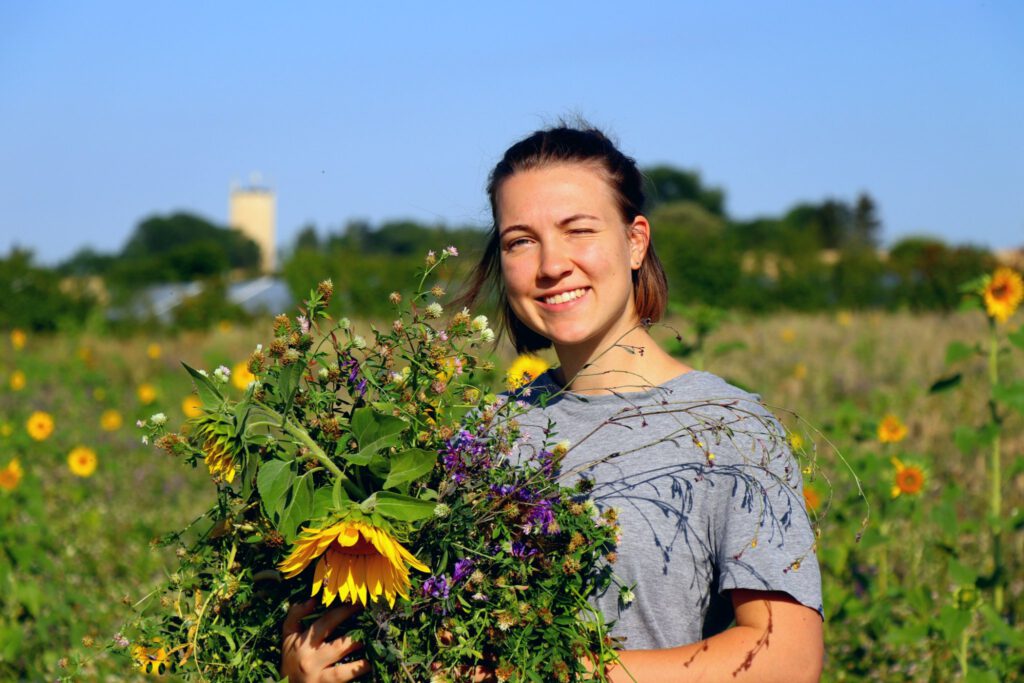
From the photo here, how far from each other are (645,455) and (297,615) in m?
0.68

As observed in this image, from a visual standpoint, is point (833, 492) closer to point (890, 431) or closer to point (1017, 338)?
point (1017, 338)

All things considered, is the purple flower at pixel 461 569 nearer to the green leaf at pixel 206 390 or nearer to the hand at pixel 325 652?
the hand at pixel 325 652

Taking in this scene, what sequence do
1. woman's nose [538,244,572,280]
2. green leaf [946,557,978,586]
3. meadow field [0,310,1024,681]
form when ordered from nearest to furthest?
woman's nose [538,244,572,280] → green leaf [946,557,978,586] → meadow field [0,310,1024,681]

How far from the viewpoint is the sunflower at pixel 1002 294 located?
372cm

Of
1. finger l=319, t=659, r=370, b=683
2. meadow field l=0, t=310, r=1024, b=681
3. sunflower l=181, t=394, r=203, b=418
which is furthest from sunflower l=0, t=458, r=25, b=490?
finger l=319, t=659, r=370, b=683

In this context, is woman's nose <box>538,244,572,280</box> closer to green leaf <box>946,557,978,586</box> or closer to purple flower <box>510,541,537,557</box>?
purple flower <box>510,541,537,557</box>

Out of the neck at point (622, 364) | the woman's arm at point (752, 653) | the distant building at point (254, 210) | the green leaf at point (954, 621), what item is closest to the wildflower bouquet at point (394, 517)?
the woman's arm at point (752, 653)

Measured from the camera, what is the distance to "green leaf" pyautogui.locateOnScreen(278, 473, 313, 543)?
1.53m

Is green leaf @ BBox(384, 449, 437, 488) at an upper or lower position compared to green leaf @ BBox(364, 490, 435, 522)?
upper

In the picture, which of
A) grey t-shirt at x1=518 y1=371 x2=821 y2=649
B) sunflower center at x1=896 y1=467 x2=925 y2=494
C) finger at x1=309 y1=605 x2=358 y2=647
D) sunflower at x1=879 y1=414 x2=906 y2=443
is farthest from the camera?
sunflower at x1=879 y1=414 x2=906 y2=443

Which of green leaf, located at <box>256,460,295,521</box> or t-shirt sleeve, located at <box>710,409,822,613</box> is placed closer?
green leaf, located at <box>256,460,295,521</box>

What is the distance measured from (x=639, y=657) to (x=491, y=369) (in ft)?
1.77

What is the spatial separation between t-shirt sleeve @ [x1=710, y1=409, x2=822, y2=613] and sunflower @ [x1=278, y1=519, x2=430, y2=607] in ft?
1.88

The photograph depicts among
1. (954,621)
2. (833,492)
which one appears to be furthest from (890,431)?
(954,621)
